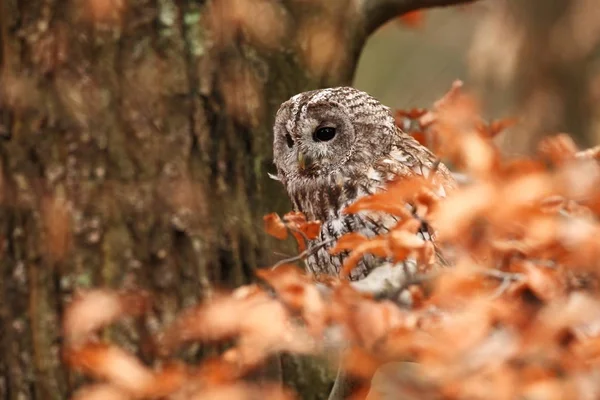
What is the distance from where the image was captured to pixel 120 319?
3.30 metres

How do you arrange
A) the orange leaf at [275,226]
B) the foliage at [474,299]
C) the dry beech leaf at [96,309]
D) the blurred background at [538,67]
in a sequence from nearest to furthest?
1. the foliage at [474,299]
2. the orange leaf at [275,226]
3. the dry beech leaf at [96,309]
4. the blurred background at [538,67]

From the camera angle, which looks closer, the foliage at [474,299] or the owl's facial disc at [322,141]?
the foliage at [474,299]

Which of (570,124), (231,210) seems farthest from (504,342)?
(570,124)

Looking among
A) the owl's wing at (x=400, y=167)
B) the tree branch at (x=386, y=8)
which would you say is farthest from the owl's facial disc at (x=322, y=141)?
the tree branch at (x=386, y=8)

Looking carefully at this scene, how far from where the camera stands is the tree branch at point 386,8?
11.3ft

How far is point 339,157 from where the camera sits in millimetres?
3527

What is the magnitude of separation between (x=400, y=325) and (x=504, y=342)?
30 cm

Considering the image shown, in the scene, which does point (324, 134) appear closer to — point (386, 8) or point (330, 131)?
point (330, 131)

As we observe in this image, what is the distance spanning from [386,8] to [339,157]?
1.92ft

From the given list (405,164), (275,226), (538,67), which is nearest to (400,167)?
(405,164)

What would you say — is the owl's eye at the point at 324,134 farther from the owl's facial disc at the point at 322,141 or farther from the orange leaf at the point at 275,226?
the orange leaf at the point at 275,226

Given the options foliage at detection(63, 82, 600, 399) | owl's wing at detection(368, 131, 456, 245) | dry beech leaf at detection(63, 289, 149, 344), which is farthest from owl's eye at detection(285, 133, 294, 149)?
foliage at detection(63, 82, 600, 399)

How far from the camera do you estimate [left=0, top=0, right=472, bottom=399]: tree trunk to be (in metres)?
3.34

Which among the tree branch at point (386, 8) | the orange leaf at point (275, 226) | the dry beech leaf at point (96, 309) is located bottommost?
the dry beech leaf at point (96, 309)
